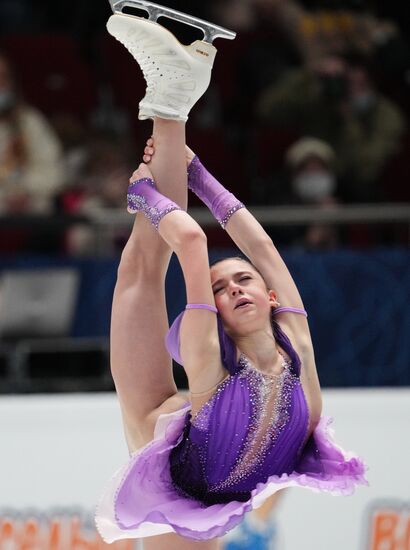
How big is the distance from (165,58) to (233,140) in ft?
12.5

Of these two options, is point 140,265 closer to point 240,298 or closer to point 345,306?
point 240,298

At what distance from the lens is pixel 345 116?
20.6 feet

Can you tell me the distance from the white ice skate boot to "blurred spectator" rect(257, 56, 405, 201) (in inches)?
→ 129

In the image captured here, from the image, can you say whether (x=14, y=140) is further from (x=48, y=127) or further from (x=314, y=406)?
(x=314, y=406)

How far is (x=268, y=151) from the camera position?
254 inches

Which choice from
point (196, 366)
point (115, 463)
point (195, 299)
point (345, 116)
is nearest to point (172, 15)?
point (195, 299)

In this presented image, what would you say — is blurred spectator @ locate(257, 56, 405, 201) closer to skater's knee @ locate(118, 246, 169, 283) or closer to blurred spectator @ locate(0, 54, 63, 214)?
blurred spectator @ locate(0, 54, 63, 214)

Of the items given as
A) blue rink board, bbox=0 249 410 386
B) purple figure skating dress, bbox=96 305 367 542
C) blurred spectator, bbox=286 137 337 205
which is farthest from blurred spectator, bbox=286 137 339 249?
purple figure skating dress, bbox=96 305 367 542

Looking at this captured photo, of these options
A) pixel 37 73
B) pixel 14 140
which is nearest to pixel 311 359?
pixel 14 140

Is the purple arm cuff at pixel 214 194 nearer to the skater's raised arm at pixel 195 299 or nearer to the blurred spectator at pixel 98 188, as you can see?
the skater's raised arm at pixel 195 299

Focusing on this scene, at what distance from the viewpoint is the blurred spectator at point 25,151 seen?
18.7 ft

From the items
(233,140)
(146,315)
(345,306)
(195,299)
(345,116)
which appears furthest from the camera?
(233,140)

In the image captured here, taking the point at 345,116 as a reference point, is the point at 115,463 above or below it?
Result: below

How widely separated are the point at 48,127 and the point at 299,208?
1480 millimetres
